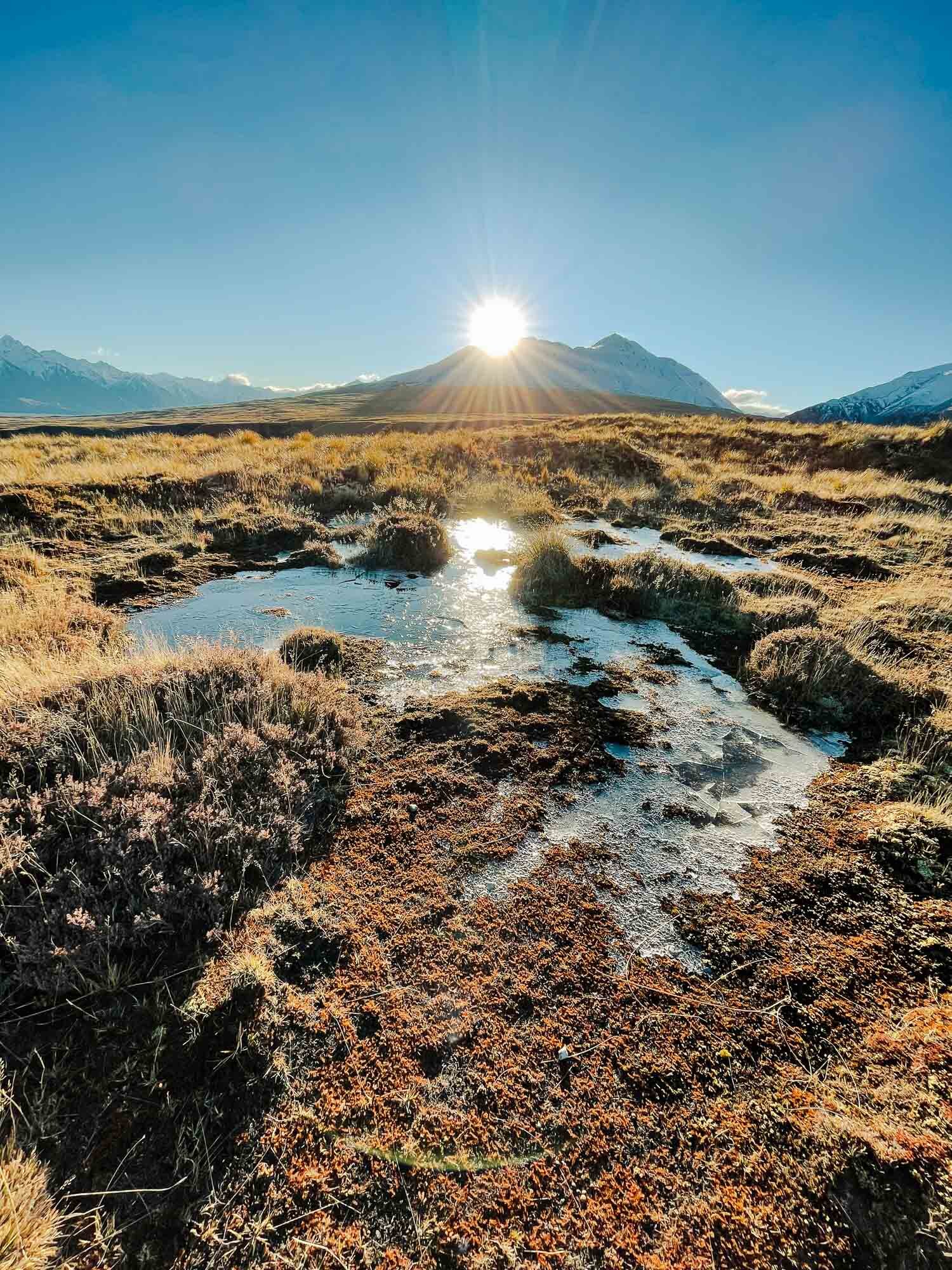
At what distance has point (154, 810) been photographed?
9.55 feet

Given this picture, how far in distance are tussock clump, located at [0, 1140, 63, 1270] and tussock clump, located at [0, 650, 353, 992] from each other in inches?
25.8

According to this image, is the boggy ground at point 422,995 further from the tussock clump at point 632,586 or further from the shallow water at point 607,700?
the tussock clump at point 632,586

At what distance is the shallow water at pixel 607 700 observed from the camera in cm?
312

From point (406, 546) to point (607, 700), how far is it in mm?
5022

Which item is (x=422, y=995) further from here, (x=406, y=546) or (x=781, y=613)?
(x=406, y=546)

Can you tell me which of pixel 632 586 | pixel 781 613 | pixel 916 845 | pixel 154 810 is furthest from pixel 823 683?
pixel 154 810

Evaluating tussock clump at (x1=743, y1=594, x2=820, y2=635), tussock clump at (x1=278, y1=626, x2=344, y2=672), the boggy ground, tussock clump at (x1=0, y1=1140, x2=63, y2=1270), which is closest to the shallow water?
the boggy ground

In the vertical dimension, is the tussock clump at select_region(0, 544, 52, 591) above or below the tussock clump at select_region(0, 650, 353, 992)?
above

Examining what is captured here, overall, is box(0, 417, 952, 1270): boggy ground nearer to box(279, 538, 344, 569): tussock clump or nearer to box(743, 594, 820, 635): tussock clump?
box(743, 594, 820, 635): tussock clump

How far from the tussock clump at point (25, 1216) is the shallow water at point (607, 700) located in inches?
74.7

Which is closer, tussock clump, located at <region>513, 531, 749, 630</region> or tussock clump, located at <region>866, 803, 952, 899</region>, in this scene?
tussock clump, located at <region>866, 803, 952, 899</region>

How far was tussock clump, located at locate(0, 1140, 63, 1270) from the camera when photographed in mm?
1526

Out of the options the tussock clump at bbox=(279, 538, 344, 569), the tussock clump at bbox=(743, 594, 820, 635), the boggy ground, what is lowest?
the boggy ground

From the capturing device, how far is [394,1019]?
7.55ft
